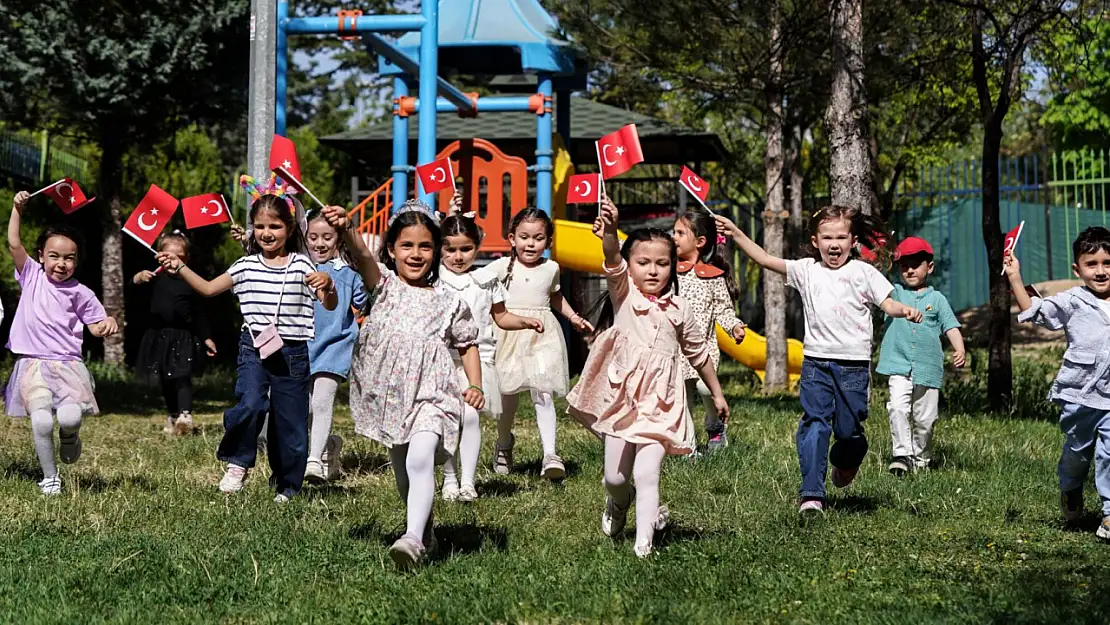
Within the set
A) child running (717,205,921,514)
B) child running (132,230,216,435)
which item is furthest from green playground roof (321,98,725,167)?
child running (717,205,921,514)

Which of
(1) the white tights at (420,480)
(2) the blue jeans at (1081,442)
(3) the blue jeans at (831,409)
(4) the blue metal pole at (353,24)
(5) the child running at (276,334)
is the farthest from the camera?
(4) the blue metal pole at (353,24)

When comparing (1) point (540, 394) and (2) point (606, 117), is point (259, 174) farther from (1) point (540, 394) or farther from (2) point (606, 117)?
(2) point (606, 117)

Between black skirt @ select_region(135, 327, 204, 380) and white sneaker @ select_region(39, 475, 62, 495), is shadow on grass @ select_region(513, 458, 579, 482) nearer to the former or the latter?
white sneaker @ select_region(39, 475, 62, 495)

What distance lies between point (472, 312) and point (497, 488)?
1.09m

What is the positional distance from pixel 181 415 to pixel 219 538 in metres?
5.43

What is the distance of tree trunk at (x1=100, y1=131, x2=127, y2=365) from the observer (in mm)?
19328

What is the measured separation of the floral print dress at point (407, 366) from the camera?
18.7 ft

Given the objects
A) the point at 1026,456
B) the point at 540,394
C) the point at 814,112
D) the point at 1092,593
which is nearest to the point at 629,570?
the point at 1092,593

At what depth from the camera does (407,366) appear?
5.74 meters

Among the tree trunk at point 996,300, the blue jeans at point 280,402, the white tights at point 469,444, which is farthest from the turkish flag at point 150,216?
the tree trunk at point 996,300

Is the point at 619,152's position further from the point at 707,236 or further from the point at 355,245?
the point at 707,236

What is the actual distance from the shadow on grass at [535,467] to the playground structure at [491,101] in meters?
4.93

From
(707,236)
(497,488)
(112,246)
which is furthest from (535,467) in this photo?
(112,246)

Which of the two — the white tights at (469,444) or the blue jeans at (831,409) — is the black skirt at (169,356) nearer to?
the white tights at (469,444)
